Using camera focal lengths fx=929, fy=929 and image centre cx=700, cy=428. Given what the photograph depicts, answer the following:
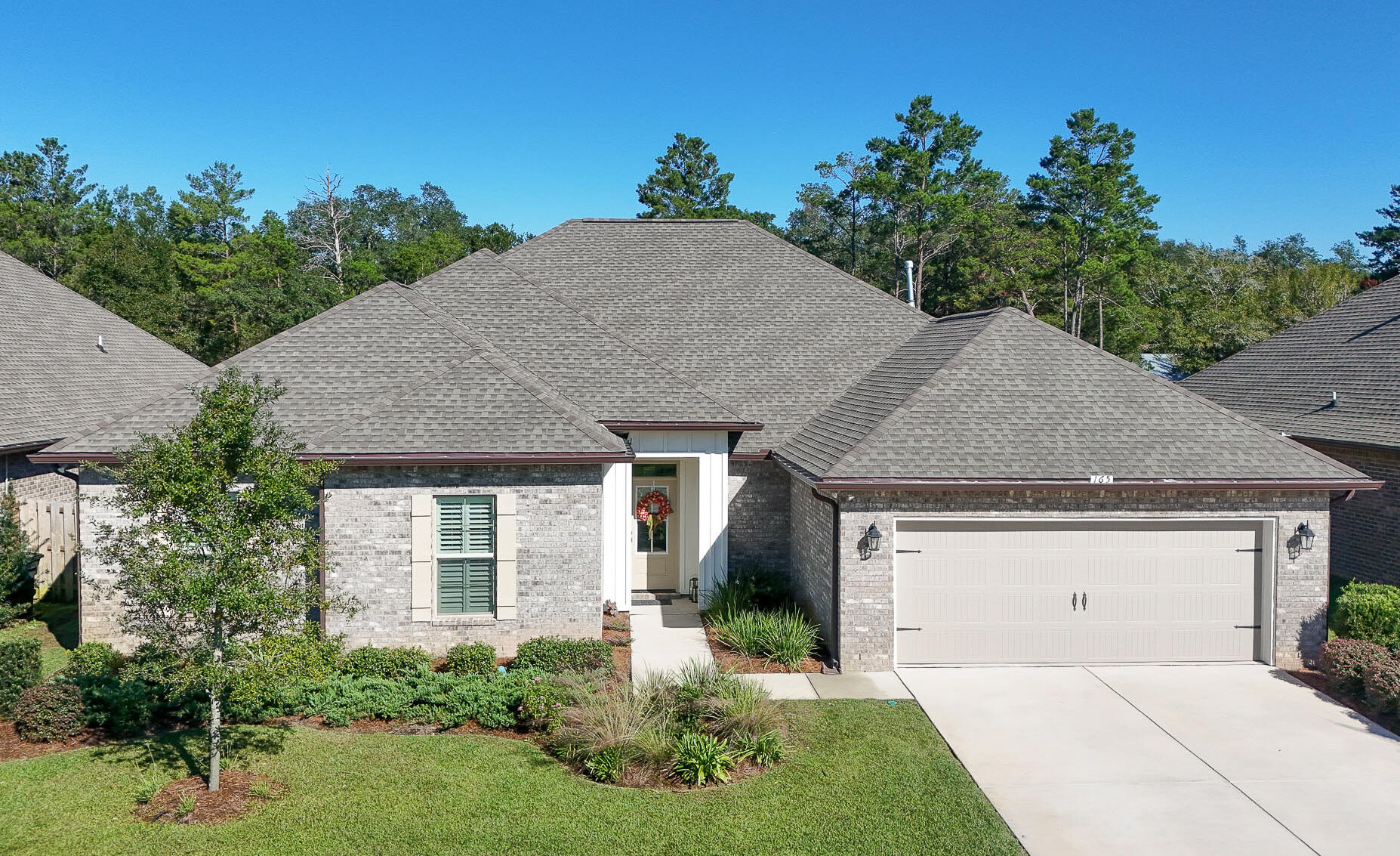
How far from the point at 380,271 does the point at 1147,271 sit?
144ft

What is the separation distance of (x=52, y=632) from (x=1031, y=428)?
→ 14.6m

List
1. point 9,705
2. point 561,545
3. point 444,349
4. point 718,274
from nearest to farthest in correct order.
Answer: point 9,705 < point 561,545 < point 444,349 < point 718,274

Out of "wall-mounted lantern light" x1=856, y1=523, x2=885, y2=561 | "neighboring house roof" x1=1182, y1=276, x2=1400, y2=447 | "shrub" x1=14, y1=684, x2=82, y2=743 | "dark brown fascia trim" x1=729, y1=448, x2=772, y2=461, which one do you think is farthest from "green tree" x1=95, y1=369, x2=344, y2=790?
"neighboring house roof" x1=1182, y1=276, x2=1400, y2=447

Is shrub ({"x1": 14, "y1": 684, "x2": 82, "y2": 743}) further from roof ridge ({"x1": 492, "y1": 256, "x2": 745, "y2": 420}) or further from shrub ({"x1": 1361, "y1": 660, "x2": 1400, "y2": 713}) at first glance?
shrub ({"x1": 1361, "y1": 660, "x2": 1400, "y2": 713})

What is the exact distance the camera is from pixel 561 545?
11992mm

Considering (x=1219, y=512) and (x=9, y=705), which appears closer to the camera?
(x=9, y=705)

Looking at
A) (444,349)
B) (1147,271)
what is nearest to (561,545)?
(444,349)

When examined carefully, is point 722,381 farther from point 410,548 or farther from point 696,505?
point 410,548

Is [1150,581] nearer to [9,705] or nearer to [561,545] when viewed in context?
[561,545]

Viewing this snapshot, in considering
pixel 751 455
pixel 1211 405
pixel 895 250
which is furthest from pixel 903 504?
pixel 895 250

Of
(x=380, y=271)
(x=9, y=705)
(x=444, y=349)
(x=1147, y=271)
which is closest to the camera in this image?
(x=9, y=705)

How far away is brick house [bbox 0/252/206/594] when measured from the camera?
608 inches

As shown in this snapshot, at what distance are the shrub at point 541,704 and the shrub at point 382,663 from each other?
1505 millimetres

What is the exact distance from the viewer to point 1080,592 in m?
12.5
